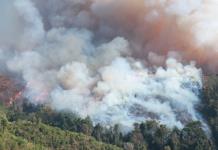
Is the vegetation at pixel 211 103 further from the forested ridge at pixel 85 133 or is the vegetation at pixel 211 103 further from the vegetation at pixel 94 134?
the vegetation at pixel 94 134

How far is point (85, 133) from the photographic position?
97875 millimetres

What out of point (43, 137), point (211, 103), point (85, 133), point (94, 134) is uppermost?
point (211, 103)

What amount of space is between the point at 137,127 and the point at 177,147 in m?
5.86

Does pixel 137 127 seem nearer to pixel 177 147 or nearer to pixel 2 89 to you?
pixel 177 147

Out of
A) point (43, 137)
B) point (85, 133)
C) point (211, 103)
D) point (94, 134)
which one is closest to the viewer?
point (43, 137)

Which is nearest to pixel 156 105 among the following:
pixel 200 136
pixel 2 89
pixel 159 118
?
pixel 159 118

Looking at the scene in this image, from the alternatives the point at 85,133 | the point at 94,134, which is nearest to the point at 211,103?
the point at 94,134

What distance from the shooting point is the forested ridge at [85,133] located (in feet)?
295

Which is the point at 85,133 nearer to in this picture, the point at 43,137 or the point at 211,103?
the point at 43,137

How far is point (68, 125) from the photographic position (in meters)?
99.7

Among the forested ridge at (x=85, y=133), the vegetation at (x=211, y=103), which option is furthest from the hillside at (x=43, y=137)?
the vegetation at (x=211, y=103)

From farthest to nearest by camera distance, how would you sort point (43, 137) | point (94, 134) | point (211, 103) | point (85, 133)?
point (211, 103)
point (85, 133)
point (94, 134)
point (43, 137)

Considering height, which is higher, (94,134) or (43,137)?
(94,134)

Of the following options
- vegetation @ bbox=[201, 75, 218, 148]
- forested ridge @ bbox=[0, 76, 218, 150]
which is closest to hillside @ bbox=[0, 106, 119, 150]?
forested ridge @ bbox=[0, 76, 218, 150]
